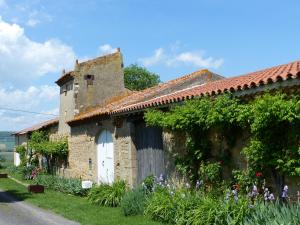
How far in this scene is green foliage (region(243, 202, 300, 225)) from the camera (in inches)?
267

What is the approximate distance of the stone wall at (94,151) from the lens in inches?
595

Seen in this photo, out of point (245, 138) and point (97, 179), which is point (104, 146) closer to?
point (97, 179)

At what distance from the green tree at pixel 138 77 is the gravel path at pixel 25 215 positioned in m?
35.0

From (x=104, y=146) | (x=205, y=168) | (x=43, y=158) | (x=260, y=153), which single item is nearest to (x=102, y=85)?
(x=104, y=146)

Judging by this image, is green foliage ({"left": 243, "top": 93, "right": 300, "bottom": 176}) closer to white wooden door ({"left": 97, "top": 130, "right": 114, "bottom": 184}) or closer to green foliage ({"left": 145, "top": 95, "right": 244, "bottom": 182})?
green foliage ({"left": 145, "top": 95, "right": 244, "bottom": 182})

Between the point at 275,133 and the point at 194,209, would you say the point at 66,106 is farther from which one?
the point at 275,133

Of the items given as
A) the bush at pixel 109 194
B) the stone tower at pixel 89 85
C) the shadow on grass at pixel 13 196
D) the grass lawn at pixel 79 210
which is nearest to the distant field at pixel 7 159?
the stone tower at pixel 89 85

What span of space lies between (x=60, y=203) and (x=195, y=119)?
6683mm

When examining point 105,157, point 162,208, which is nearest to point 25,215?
point 162,208

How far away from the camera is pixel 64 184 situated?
18.8m

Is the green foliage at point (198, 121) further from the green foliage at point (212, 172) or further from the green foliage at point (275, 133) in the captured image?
the green foliage at point (275, 133)

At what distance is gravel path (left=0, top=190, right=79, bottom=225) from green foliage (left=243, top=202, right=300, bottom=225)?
16.7 feet

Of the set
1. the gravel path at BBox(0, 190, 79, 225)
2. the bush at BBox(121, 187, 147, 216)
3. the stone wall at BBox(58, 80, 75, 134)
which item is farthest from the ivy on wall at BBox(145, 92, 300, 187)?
the stone wall at BBox(58, 80, 75, 134)

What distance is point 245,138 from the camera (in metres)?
9.71
